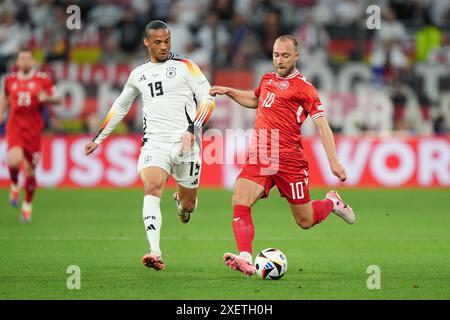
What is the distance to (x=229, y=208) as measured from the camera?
678 inches

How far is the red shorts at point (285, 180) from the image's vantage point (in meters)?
9.52

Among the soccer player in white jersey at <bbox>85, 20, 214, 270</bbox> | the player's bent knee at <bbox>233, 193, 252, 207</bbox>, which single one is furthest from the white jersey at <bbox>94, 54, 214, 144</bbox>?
the player's bent knee at <bbox>233, 193, 252, 207</bbox>

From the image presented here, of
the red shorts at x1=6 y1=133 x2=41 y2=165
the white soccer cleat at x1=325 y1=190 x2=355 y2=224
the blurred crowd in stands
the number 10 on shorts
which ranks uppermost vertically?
the blurred crowd in stands

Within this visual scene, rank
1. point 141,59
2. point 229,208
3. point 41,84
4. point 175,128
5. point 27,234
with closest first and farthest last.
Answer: point 175,128
point 27,234
point 41,84
point 229,208
point 141,59

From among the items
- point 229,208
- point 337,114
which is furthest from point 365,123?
point 229,208

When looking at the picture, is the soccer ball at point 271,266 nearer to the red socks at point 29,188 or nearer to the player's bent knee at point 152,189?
the player's bent knee at point 152,189

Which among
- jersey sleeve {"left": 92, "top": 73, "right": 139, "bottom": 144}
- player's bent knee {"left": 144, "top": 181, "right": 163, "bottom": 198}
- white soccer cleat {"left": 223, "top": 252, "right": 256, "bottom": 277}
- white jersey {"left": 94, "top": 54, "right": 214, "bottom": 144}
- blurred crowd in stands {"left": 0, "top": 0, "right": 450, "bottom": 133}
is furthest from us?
blurred crowd in stands {"left": 0, "top": 0, "right": 450, "bottom": 133}

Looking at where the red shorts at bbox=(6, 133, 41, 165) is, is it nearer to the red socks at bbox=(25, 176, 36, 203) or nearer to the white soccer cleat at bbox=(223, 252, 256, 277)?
the red socks at bbox=(25, 176, 36, 203)

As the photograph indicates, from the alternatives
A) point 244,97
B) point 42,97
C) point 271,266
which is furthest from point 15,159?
point 271,266

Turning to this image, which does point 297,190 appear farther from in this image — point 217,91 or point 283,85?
point 217,91

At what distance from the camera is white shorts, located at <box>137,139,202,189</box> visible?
982cm

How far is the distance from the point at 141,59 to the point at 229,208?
605 centimetres

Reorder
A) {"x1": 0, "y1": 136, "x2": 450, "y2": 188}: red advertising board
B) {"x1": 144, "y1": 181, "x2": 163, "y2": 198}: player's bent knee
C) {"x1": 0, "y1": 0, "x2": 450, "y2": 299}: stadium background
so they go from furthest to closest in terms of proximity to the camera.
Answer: {"x1": 0, "y1": 136, "x2": 450, "y2": 188}: red advertising board
{"x1": 0, "y1": 0, "x2": 450, "y2": 299}: stadium background
{"x1": 144, "y1": 181, "x2": 163, "y2": 198}: player's bent knee
